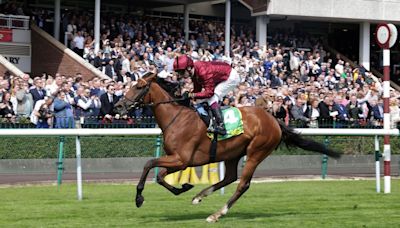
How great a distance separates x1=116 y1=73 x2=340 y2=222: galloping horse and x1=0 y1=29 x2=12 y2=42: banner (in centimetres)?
1905

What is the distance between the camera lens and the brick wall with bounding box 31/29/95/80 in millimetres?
27938

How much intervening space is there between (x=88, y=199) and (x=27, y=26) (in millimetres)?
17726

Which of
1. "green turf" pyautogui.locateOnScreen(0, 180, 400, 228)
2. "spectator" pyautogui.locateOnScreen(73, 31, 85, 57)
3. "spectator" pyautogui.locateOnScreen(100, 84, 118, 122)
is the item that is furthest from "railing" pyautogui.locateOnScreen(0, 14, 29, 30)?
"green turf" pyautogui.locateOnScreen(0, 180, 400, 228)

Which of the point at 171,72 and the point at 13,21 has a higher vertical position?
the point at 13,21

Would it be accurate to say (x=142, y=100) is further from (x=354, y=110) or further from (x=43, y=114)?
(x=354, y=110)

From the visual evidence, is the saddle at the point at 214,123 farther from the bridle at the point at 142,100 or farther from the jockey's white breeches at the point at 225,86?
the bridle at the point at 142,100

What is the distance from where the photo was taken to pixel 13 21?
28953 millimetres

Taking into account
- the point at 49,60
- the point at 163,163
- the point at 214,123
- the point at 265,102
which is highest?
the point at 49,60

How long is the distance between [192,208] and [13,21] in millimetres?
18732

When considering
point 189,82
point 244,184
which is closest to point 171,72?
point 189,82

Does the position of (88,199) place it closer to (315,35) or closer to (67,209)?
(67,209)

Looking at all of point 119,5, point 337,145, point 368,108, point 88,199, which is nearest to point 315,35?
point 119,5

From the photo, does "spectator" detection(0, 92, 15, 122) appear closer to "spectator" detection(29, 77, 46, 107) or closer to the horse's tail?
Result: "spectator" detection(29, 77, 46, 107)

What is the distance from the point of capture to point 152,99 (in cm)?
1084
